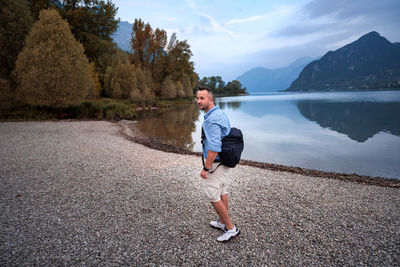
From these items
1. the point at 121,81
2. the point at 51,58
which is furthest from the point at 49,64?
the point at 121,81

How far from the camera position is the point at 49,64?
1817 cm

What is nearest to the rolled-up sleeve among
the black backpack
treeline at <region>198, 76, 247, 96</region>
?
the black backpack

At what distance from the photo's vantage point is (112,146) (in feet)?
34.4

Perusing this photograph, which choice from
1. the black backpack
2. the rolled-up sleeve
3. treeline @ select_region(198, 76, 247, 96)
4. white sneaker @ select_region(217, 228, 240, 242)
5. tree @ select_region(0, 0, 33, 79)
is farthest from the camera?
treeline @ select_region(198, 76, 247, 96)

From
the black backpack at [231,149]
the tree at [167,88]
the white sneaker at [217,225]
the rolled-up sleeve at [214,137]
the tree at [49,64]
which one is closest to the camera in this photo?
the rolled-up sleeve at [214,137]

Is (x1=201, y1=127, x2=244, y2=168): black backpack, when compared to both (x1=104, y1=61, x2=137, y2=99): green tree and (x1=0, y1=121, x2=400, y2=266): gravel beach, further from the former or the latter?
(x1=104, y1=61, x2=137, y2=99): green tree

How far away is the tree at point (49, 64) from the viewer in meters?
18.0

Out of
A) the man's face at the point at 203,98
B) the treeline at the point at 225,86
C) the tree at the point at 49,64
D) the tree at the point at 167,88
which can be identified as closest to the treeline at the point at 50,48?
the tree at the point at 49,64

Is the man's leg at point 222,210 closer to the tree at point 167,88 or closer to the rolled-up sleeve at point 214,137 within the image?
the rolled-up sleeve at point 214,137

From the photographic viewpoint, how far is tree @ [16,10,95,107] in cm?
1803

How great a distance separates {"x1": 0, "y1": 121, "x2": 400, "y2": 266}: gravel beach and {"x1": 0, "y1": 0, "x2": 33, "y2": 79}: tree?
70.7ft

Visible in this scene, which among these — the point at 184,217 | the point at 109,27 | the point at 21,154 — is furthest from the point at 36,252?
the point at 109,27

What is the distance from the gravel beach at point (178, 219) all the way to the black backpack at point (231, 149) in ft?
4.74

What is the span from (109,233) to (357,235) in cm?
435
